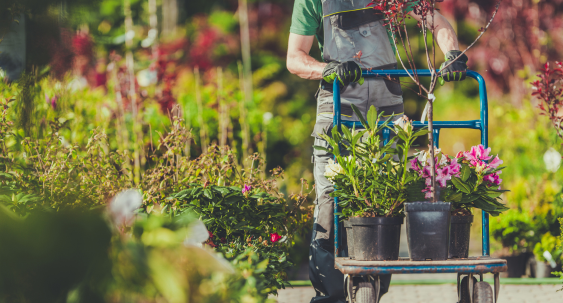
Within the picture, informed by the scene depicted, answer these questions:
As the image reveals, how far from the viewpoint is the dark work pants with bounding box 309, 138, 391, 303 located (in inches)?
99.4

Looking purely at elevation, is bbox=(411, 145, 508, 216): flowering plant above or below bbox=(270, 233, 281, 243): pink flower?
above

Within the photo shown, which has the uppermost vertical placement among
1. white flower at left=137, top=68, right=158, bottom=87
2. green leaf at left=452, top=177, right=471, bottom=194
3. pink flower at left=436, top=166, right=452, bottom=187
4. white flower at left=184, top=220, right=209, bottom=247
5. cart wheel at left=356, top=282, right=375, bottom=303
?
white flower at left=137, top=68, right=158, bottom=87

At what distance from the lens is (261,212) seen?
2.59m

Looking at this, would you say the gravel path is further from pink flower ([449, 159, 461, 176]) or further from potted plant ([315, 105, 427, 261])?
pink flower ([449, 159, 461, 176])

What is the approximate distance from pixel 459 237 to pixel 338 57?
1179 millimetres

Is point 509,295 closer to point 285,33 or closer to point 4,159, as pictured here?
point 4,159

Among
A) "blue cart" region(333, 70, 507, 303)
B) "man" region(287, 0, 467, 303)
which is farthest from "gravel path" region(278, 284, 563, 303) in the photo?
"blue cart" region(333, 70, 507, 303)

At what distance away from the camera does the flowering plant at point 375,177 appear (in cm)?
208

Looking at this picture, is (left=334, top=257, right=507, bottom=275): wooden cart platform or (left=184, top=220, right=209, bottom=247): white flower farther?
(left=334, top=257, right=507, bottom=275): wooden cart platform

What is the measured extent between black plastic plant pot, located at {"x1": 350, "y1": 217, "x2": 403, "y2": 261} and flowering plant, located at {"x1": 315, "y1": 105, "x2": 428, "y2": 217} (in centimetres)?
4

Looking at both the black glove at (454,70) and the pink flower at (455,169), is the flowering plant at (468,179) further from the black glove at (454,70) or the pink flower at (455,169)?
the black glove at (454,70)

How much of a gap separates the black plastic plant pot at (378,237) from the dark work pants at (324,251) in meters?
0.42

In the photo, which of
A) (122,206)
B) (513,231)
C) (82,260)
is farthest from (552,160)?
(82,260)

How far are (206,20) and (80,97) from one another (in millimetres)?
7076
